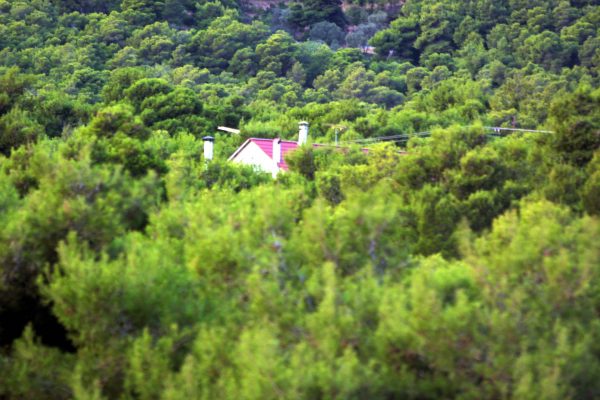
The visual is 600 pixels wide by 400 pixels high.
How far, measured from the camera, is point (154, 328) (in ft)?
29.6

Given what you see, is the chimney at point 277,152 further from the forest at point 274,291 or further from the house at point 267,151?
the forest at point 274,291

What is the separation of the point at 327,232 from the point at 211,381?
5.59 ft

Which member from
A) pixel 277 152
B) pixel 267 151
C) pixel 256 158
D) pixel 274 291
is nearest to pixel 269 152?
pixel 267 151

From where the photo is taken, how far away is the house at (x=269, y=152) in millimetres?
24656

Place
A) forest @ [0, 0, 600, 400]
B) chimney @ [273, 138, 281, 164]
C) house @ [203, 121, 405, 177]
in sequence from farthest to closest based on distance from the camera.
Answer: chimney @ [273, 138, 281, 164] < house @ [203, 121, 405, 177] < forest @ [0, 0, 600, 400]

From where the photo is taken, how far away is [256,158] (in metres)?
26.4

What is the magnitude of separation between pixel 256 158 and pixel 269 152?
56 centimetres

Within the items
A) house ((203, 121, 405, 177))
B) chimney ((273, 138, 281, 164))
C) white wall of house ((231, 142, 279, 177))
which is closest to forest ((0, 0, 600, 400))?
house ((203, 121, 405, 177))

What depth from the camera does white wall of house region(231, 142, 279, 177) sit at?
82.0 ft

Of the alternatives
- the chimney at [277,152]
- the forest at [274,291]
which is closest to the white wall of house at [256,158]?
the chimney at [277,152]

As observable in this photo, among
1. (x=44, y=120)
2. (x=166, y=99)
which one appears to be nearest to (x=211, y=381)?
(x=44, y=120)

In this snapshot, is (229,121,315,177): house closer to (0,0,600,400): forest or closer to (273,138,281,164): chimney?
(273,138,281,164): chimney

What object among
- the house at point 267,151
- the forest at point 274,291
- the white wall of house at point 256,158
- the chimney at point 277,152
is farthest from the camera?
the white wall of house at point 256,158

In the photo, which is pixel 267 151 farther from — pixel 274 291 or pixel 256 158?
pixel 274 291
